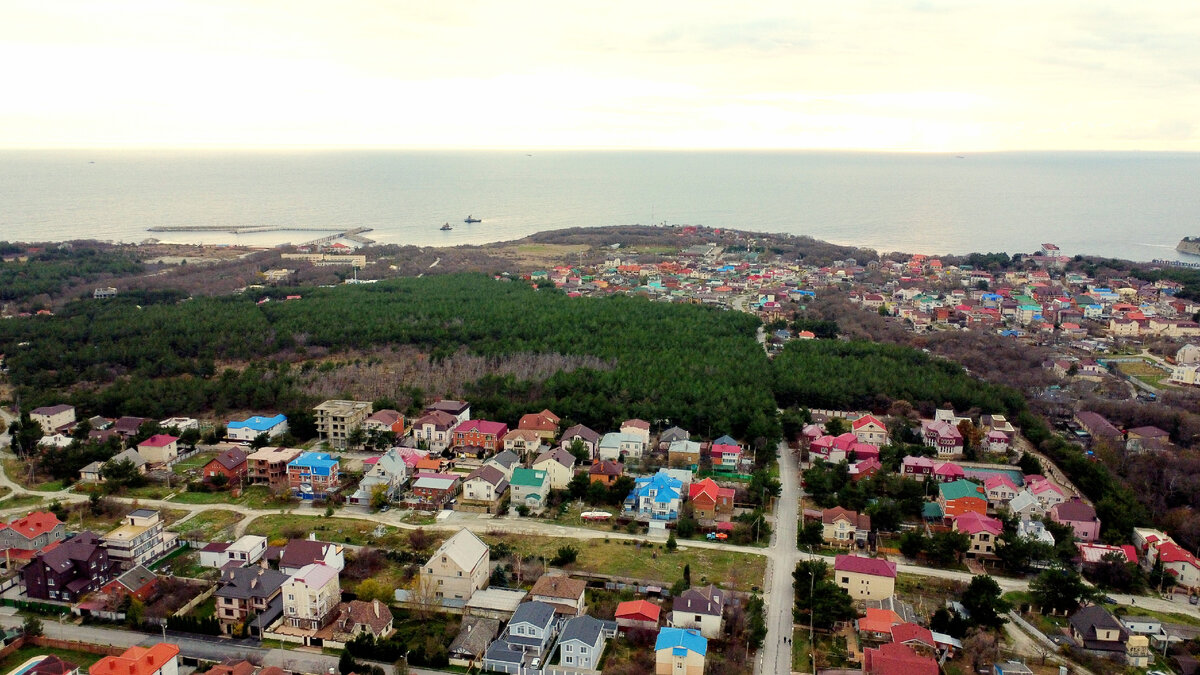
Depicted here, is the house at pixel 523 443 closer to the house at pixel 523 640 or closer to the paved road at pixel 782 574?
the paved road at pixel 782 574

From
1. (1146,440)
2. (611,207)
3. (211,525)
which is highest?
(611,207)

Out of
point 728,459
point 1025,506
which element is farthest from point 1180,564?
point 728,459

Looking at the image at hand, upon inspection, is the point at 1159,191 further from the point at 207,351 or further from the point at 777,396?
the point at 207,351

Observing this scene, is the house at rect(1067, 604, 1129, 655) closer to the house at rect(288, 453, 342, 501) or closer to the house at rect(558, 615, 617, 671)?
the house at rect(558, 615, 617, 671)

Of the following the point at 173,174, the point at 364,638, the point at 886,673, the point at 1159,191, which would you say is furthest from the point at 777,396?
the point at 173,174

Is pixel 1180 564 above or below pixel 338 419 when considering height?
below

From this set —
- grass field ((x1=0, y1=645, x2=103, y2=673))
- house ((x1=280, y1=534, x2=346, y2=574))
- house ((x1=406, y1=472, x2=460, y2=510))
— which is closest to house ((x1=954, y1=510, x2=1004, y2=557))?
house ((x1=406, y1=472, x2=460, y2=510))

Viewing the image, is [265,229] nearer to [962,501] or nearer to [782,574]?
[782,574]
